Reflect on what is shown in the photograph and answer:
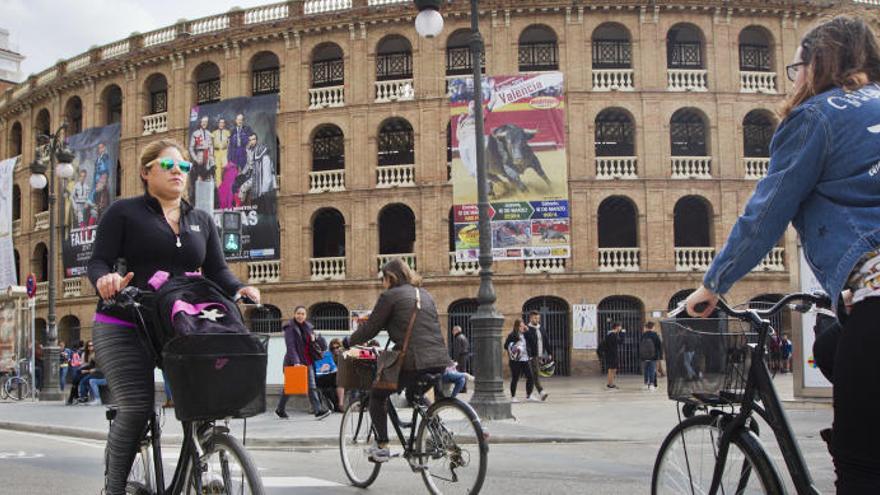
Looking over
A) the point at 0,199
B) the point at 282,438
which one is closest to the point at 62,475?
the point at 282,438

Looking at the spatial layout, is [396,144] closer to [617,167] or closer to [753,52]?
[617,167]

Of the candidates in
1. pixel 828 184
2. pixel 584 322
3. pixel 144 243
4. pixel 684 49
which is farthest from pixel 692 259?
pixel 828 184

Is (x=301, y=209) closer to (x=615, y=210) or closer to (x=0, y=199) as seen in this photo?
(x=615, y=210)

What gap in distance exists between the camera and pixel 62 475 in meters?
7.89

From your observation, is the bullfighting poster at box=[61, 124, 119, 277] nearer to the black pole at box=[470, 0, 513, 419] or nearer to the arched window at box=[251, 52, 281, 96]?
the arched window at box=[251, 52, 281, 96]

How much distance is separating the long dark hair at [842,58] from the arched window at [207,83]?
3380 cm

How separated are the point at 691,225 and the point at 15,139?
107 feet

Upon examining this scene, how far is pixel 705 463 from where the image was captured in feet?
11.8

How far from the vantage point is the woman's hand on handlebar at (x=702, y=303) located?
10.4 ft

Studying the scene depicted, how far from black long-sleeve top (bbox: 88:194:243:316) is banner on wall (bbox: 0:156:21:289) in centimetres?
3275

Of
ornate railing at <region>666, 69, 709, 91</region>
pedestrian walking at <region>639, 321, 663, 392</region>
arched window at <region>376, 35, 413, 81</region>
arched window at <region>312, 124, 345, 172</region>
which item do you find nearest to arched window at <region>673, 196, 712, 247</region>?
ornate railing at <region>666, 69, 709, 91</region>

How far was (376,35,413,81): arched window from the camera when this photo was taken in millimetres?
32906

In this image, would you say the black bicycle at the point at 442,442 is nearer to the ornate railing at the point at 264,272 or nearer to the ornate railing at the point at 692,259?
the ornate railing at the point at 692,259

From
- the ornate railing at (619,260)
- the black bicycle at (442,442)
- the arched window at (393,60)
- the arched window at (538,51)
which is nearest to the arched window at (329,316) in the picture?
the arched window at (393,60)
